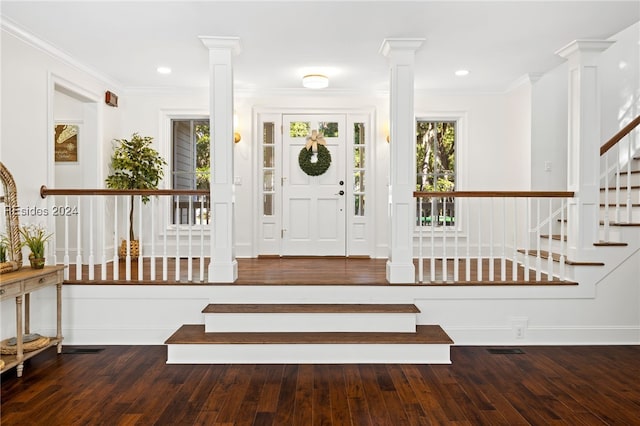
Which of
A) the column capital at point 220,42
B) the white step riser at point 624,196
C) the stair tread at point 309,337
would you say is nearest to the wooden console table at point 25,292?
the stair tread at point 309,337

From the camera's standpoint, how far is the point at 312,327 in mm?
3988

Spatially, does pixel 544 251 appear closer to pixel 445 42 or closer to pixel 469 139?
pixel 469 139

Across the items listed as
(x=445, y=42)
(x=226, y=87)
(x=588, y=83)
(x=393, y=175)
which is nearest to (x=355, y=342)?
(x=393, y=175)

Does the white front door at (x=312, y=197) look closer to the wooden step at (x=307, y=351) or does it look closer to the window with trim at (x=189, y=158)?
the window with trim at (x=189, y=158)

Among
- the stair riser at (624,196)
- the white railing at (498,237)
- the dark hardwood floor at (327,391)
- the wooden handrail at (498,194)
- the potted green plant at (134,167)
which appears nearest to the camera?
the dark hardwood floor at (327,391)

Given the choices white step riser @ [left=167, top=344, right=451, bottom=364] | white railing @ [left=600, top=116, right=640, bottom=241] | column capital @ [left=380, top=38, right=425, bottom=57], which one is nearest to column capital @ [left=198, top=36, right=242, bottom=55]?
column capital @ [left=380, top=38, right=425, bottom=57]

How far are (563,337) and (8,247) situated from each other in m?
4.92

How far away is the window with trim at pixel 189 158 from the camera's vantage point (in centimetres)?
652

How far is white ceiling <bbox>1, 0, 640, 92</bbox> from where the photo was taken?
3.65m

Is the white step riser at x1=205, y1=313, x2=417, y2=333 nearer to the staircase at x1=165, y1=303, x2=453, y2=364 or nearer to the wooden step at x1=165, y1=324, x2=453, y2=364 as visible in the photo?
the staircase at x1=165, y1=303, x2=453, y2=364

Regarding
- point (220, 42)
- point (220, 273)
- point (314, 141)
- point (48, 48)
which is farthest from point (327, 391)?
point (48, 48)

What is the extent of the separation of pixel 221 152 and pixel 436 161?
11.5 feet

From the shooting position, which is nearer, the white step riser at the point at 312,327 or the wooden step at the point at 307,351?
the wooden step at the point at 307,351

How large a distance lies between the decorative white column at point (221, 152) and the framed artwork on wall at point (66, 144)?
2.82 m
